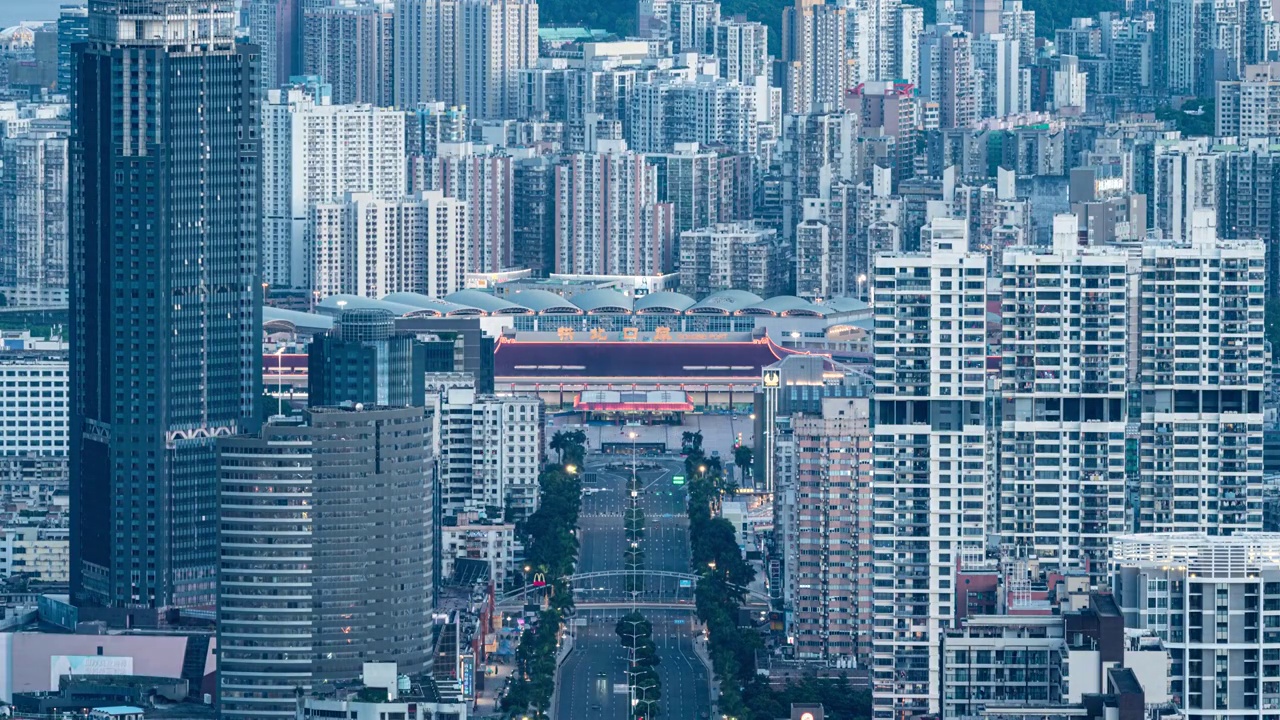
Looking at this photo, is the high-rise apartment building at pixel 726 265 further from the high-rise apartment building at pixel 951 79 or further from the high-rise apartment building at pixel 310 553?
the high-rise apartment building at pixel 310 553

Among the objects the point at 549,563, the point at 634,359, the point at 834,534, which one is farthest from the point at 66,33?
the point at 834,534

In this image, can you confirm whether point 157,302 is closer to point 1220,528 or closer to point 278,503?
point 278,503

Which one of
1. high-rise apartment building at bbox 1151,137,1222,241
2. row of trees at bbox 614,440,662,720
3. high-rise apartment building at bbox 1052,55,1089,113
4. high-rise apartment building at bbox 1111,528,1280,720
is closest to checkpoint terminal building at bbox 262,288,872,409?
high-rise apartment building at bbox 1151,137,1222,241

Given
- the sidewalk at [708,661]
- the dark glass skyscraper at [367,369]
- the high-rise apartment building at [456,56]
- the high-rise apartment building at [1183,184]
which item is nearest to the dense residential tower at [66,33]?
the high-rise apartment building at [456,56]

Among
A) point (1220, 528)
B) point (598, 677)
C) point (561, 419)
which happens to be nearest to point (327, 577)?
point (598, 677)

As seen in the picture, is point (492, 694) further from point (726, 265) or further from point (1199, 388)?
point (726, 265)

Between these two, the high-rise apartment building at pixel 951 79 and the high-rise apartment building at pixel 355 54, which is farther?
the high-rise apartment building at pixel 951 79
